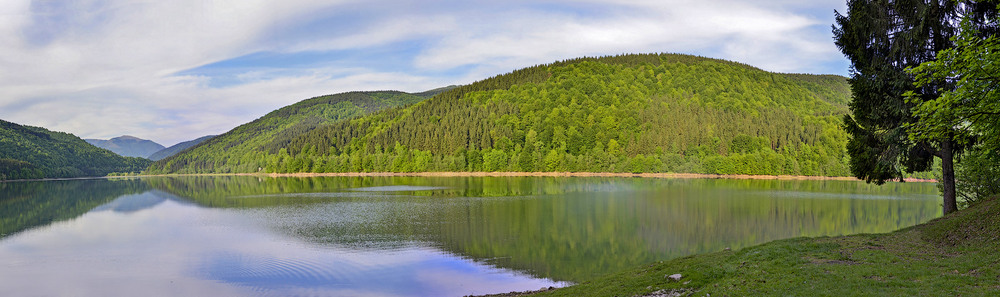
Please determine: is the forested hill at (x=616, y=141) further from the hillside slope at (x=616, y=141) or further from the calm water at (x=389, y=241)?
the calm water at (x=389, y=241)

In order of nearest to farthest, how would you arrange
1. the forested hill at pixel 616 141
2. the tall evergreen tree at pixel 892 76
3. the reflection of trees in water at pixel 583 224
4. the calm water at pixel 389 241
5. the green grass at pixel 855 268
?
the green grass at pixel 855 268, the tall evergreen tree at pixel 892 76, the calm water at pixel 389 241, the reflection of trees in water at pixel 583 224, the forested hill at pixel 616 141

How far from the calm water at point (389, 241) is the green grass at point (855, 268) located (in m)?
7.02

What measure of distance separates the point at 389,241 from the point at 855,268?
25885 millimetres

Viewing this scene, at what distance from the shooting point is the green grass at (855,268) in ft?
38.7

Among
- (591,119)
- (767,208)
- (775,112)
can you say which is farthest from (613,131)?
(767,208)

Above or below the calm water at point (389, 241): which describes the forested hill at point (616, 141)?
above

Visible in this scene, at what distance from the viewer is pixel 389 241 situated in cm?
3422

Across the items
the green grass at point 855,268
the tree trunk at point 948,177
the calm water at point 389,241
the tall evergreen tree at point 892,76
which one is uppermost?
the tall evergreen tree at point 892,76

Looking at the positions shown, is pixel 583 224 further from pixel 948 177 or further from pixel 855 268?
pixel 855 268

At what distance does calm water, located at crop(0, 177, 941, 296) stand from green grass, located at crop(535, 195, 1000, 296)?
702 centimetres

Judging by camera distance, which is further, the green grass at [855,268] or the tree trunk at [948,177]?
the tree trunk at [948,177]

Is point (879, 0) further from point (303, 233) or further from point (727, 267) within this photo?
point (303, 233)

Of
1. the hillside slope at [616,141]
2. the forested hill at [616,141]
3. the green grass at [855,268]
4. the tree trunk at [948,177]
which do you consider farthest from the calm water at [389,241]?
the hillside slope at [616,141]

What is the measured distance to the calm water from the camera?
79.9 ft
